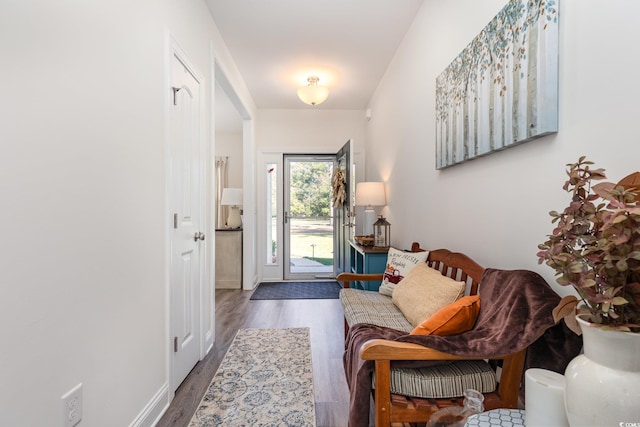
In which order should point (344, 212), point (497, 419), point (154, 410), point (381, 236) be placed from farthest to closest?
point (344, 212), point (381, 236), point (154, 410), point (497, 419)

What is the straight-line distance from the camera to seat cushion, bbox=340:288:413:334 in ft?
6.16

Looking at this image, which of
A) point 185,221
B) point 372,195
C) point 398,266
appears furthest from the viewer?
point 372,195

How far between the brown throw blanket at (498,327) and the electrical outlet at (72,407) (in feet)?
3.29

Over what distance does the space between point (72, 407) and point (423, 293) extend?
5.24 ft

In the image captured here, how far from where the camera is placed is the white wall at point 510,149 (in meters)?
0.98

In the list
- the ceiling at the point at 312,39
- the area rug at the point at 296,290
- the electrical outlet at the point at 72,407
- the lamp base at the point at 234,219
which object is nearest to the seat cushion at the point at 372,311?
the electrical outlet at the point at 72,407

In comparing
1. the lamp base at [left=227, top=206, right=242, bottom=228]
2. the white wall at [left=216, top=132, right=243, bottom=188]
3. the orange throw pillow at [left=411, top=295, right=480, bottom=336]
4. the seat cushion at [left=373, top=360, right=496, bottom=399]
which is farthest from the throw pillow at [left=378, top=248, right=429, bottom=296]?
the white wall at [left=216, top=132, right=243, bottom=188]

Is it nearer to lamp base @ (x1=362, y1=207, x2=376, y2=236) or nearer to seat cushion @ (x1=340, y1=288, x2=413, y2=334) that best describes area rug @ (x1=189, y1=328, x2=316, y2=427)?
seat cushion @ (x1=340, y1=288, x2=413, y2=334)

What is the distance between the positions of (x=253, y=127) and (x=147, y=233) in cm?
346

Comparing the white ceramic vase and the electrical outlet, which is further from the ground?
the white ceramic vase

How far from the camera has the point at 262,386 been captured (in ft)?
6.94

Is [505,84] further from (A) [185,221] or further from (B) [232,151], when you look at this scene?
(B) [232,151]

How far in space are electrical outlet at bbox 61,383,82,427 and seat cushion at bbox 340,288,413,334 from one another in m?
1.27

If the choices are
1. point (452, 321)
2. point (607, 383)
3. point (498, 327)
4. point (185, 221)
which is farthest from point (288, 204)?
point (607, 383)
